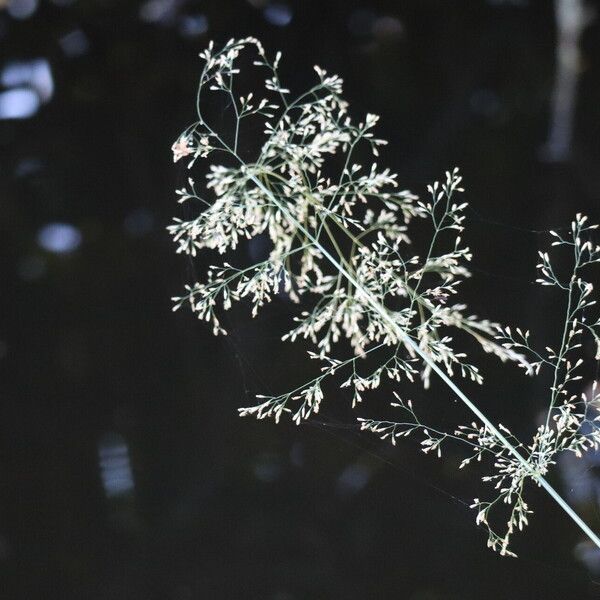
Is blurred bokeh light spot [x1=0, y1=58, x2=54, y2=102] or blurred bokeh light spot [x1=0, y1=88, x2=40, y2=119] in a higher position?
blurred bokeh light spot [x1=0, y1=58, x2=54, y2=102]

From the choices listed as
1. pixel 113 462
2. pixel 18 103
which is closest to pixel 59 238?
pixel 18 103

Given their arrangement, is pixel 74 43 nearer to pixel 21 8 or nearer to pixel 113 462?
pixel 21 8

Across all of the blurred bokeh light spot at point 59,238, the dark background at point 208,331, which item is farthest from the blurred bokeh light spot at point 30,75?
the blurred bokeh light spot at point 59,238

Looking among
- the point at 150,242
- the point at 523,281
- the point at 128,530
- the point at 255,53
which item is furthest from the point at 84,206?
the point at 523,281

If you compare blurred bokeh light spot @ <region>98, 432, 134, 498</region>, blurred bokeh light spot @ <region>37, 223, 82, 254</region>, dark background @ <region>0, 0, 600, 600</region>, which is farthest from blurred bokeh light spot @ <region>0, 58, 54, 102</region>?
blurred bokeh light spot @ <region>98, 432, 134, 498</region>

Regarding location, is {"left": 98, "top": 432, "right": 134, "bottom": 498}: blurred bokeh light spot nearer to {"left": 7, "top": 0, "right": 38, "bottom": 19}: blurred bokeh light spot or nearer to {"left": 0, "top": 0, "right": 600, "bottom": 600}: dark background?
{"left": 0, "top": 0, "right": 600, "bottom": 600}: dark background
